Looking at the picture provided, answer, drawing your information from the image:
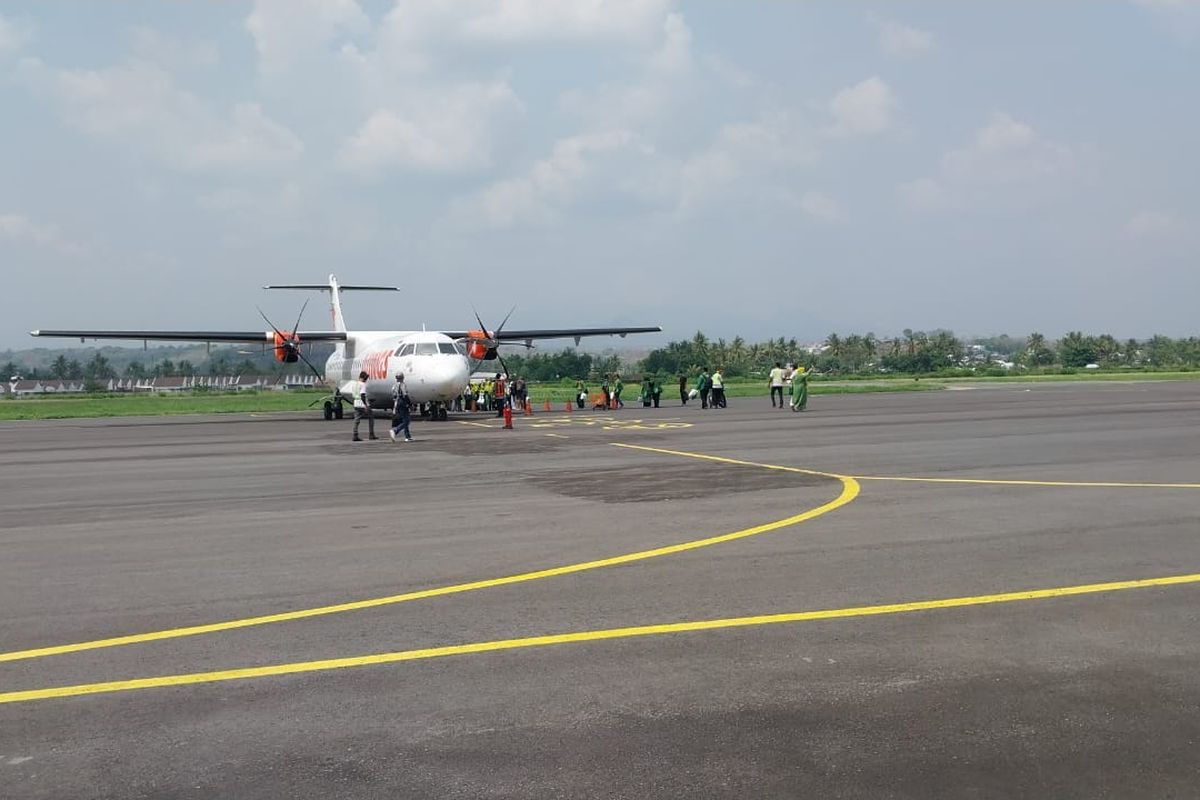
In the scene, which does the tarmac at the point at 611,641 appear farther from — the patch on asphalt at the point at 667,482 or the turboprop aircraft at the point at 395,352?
the turboprop aircraft at the point at 395,352

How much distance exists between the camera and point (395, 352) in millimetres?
32531

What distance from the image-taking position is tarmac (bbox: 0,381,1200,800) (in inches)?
168

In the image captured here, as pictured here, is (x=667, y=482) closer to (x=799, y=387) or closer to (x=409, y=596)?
(x=409, y=596)

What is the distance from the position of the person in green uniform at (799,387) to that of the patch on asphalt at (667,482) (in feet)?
57.9

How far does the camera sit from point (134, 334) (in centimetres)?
3944

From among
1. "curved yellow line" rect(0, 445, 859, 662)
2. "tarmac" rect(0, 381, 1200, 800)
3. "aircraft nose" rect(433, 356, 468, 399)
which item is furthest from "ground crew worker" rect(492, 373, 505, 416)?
"curved yellow line" rect(0, 445, 859, 662)

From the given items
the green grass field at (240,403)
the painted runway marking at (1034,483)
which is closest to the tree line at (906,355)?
the green grass field at (240,403)

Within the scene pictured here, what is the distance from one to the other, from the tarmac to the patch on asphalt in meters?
0.12

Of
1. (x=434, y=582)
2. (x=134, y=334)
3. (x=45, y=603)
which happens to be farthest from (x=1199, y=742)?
(x=134, y=334)

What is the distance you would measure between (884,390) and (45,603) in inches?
2113

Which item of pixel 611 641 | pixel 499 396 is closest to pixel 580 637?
pixel 611 641

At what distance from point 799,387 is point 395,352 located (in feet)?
45.9

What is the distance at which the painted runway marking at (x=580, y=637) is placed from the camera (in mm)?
5391

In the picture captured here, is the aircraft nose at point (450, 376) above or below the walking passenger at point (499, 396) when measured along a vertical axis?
above
